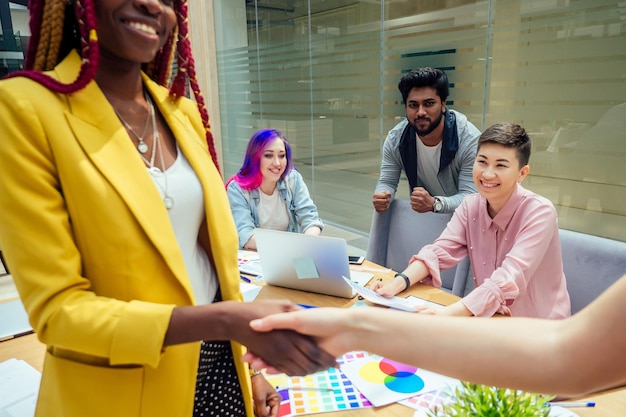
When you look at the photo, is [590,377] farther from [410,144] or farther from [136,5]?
[410,144]

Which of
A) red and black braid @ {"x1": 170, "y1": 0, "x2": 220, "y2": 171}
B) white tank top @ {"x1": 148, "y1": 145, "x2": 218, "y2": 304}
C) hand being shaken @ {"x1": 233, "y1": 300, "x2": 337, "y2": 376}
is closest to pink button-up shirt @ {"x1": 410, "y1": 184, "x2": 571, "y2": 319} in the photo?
hand being shaken @ {"x1": 233, "y1": 300, "x2": 337, "y2": 376}

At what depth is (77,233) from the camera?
2.61 ft

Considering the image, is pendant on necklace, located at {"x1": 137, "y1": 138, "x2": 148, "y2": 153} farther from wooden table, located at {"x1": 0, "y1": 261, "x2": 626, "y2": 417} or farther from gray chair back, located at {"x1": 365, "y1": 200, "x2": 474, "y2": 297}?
gray chair back, located at {"x1": 365, "y1": 200, "x2": 474, "y2": 297}

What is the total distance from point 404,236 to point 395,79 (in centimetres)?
183

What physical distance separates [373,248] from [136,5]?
2202 millimetres

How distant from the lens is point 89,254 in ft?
2.65

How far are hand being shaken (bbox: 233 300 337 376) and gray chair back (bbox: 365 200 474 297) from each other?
1681mm

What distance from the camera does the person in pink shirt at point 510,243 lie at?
6.15 feet

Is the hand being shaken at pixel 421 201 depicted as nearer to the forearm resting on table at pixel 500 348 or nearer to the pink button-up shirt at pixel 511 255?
the pink button-up shirt at pixel 511 255

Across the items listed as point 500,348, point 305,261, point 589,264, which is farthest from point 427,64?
point 500,348

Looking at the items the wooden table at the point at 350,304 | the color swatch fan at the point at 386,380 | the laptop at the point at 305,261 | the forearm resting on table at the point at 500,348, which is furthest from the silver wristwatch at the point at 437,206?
the forearm resting on table at the point at 500,348

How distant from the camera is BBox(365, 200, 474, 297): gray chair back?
2578 mm

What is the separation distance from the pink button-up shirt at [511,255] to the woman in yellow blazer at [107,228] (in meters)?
1.09

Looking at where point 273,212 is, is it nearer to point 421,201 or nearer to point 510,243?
point 421,201
